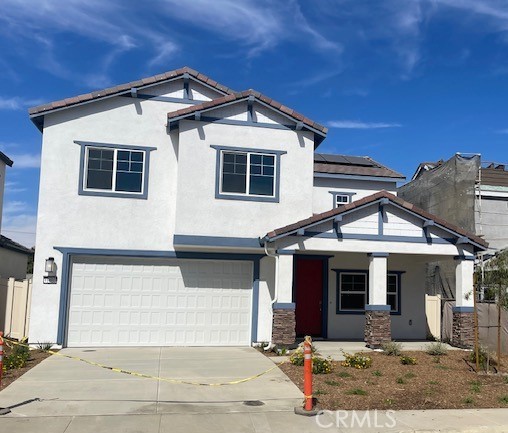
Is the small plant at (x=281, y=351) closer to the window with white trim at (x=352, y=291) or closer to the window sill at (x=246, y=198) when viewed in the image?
the window with white trim at (x=352, y=291)

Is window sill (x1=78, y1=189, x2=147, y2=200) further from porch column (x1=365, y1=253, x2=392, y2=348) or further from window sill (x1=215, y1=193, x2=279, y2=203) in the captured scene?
porch column (x1=365, y1=253, x2=392, y2=348)

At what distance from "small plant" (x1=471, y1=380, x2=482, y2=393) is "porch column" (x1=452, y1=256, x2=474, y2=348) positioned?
4112 mm

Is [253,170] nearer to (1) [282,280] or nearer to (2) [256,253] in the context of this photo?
(2) [256,253]

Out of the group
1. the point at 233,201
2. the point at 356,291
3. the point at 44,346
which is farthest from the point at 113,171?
the point at 356,291

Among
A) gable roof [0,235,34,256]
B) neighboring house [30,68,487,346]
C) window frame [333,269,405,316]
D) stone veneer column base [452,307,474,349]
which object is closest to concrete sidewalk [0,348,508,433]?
neighboring house [30,68,487,346]

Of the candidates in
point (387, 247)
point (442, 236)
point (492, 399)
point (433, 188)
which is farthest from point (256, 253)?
point (433, 188)

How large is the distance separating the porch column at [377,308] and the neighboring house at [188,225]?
4 cm

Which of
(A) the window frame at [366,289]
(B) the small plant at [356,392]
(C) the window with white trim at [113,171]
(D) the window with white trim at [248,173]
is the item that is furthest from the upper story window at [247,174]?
(B) the small plant at [356,392]

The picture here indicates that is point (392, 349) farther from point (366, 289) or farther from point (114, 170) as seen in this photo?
point (114, 170)

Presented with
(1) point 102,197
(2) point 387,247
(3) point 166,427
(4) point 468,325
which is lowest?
(3) point 166,427

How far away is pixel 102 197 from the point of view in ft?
48.5

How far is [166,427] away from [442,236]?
10.2m

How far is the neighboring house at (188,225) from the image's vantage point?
14430mm

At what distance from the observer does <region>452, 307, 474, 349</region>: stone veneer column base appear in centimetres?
1461
